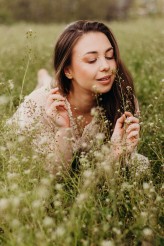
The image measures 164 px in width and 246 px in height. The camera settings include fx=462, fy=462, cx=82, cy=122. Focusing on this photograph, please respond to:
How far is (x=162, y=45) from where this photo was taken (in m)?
8.17

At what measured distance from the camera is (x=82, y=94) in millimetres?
3727

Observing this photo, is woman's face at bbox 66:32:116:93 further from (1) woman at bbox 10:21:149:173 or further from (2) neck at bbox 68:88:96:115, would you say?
(2) neck at bbox 68:88:96:115

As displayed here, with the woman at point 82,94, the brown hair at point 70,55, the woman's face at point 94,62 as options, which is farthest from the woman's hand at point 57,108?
the brown hair at point 70,55

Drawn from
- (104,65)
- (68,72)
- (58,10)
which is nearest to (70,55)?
(68,72)

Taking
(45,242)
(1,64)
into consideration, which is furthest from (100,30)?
(1,64)

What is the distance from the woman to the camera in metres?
3.09

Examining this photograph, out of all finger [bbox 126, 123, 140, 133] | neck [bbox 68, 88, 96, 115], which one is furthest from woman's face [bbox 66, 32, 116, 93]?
finger [bbox 126, 123, 140, 133]

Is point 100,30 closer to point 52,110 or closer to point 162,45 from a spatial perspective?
point 52,110

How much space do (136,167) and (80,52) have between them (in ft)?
3.56

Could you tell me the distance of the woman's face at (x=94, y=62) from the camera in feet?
10.8

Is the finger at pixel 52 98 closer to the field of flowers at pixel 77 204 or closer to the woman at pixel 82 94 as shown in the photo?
the woman at pixel 82 94

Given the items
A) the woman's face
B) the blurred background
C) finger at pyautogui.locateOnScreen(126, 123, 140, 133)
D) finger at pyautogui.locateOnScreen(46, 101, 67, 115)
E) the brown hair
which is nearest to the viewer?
finger at pyautogui.locateOnScreen(126, 123, 140, 133)

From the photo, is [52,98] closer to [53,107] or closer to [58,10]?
[53,107]

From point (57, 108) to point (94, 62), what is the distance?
0.43 metres
